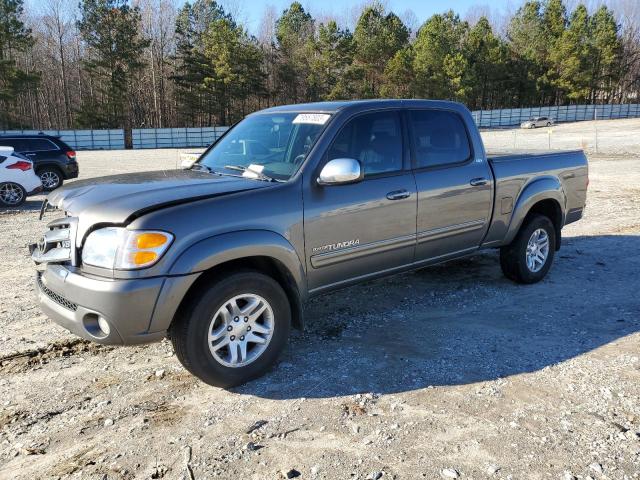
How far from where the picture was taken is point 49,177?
15.1 m

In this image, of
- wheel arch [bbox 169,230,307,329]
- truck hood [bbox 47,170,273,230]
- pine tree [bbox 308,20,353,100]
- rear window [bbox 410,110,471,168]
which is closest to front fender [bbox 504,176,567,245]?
rear window [bbox 410,110,471,168]

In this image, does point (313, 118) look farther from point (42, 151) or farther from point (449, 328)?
point (42, 151)

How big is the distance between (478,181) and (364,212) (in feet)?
5.01

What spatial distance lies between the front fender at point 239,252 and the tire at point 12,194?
1082 centimetres

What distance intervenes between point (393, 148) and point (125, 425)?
2922mm

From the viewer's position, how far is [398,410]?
3.48 m

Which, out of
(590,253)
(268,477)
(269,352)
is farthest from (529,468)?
(590,253)

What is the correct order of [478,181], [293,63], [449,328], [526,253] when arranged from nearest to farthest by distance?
[449,328] → [478,181] → [526,253] → [293,63]

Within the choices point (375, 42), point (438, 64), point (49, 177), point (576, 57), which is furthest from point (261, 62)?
point (49, 177)

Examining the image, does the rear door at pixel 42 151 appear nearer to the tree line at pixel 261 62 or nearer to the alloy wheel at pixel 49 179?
the alloy wheel at pixel 49 179

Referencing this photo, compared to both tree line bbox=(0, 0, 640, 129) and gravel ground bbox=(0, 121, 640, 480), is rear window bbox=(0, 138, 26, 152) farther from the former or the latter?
A: tree line bbox=(0, 0, 640, 129)

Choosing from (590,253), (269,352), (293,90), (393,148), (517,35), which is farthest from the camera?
(517,35)

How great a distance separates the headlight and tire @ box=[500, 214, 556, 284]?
3.95 metres

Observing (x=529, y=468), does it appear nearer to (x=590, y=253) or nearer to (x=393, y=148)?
(x=393, y=148)
